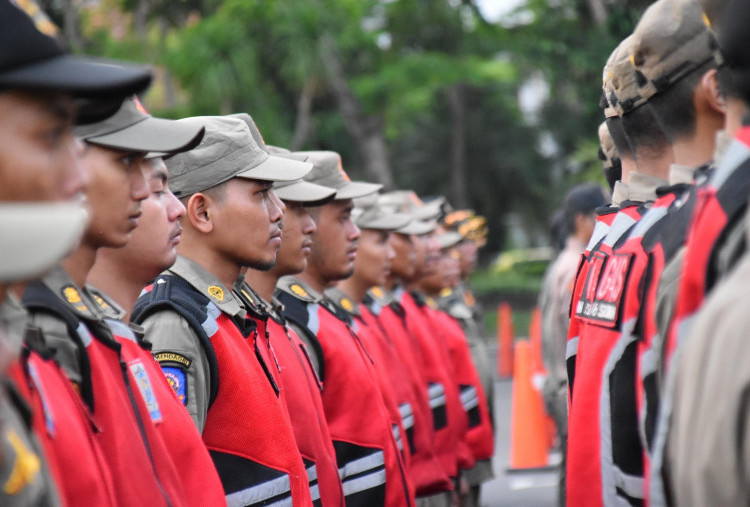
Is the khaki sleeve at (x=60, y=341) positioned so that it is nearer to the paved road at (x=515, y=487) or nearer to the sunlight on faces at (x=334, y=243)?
the sunlight on faces at (x=334, y=243)

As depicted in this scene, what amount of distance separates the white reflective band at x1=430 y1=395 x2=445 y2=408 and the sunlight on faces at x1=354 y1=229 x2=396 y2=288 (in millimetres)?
1169

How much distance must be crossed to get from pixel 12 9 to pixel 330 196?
293 cm

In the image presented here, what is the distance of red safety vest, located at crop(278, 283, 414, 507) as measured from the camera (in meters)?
5.17

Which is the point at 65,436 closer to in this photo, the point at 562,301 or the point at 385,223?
the point at 385,223

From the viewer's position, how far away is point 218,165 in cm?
443

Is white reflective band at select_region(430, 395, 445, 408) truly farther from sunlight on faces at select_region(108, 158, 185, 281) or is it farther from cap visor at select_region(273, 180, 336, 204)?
sunlight on faces at select_region(108, 158, 185, 281)

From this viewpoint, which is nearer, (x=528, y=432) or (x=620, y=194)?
(x=620, y=194)

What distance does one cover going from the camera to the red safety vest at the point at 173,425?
10.8 ft

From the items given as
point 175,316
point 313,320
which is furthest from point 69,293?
point 313,320

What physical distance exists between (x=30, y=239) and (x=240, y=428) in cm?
227

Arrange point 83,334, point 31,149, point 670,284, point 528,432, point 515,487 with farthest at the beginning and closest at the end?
point 528,432
point 515,487
point 83,334
point 670,284
point 31,149

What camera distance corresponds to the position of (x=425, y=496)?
709 cm

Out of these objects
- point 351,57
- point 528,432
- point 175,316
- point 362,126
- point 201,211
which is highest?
point 351,57

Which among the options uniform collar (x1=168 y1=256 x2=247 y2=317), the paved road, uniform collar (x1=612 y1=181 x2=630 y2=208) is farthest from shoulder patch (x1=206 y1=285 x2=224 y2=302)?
the paved road
